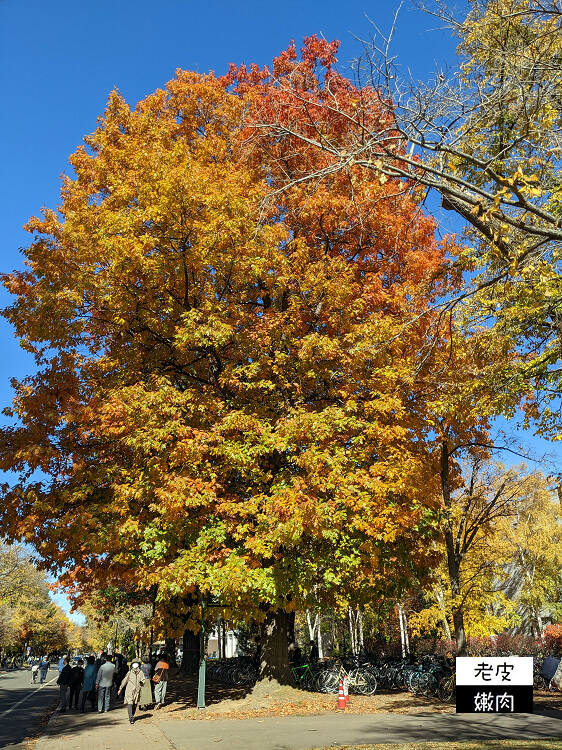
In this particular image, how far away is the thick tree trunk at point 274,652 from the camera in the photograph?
48.2 ft

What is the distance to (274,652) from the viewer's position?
586 inches

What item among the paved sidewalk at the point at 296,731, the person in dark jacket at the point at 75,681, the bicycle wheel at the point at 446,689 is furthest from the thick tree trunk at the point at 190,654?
the paved sidewalk at the point at 296,731

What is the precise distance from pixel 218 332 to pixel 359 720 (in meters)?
8.50

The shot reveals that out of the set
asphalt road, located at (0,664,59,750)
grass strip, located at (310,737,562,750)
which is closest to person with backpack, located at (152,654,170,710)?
asphalt road, located at (0,664,59,750)

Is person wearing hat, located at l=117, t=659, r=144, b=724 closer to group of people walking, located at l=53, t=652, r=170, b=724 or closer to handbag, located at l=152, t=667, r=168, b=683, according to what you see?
group of people walking, located at l=53, t=652, r=170, b=724

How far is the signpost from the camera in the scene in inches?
278

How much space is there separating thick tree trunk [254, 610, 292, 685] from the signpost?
332 inches

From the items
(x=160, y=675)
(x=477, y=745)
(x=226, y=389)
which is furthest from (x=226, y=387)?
(x=477, y=745)

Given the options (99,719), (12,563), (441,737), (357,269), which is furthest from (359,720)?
(12,563)

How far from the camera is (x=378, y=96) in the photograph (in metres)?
6.11

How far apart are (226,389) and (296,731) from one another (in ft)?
25.1

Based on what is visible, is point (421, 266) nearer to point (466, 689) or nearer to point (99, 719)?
point (466, 689)

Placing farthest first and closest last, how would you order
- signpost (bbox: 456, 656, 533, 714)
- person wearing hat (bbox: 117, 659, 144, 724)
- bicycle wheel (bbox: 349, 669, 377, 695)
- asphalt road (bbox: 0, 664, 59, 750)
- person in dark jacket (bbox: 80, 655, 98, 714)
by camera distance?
bicycle wheel (bbox: 349, 669, 377, 695), person in dark jacket (bbox: 80, 655, 98, 714), person wearing hat (bbox: 117, 659, 144, 724), asphalt road (bbox: 0, 664, 59, 750), signpost (bbox: 456, 656, 533, 714)

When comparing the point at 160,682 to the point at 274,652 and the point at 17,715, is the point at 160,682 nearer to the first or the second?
the point at 274,652
